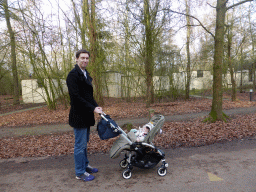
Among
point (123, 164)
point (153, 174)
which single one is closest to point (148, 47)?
point (123, 164)

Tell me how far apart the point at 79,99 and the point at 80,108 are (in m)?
0.22

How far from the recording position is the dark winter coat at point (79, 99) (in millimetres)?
3438

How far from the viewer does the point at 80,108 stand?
11.7 ft

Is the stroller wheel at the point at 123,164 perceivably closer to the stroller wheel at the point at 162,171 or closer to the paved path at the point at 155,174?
the paved path at the point at 155,174

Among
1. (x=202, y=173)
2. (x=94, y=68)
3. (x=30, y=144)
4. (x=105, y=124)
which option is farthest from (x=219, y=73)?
(x=94, y=68)

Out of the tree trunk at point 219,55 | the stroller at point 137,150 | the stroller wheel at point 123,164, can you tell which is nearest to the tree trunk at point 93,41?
the tree trunk at point 219,55

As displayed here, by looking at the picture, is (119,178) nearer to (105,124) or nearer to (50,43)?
(105,124)

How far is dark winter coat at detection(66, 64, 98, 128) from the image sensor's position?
135 inches

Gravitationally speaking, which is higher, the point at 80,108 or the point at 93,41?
the point at 93,41

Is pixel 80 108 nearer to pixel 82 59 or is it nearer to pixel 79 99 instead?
pixel 79 99

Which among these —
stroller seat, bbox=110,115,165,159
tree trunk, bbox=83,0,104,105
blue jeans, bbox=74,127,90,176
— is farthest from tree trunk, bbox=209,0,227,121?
tree trunk, bbox=83,0,104,105

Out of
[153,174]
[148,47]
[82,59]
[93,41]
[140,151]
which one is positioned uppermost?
[93,41]

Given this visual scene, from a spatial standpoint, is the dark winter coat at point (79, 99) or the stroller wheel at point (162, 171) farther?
the stroller wheel at point (162, 171)

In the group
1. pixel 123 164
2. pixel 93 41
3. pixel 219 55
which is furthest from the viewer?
pixel 93 41
